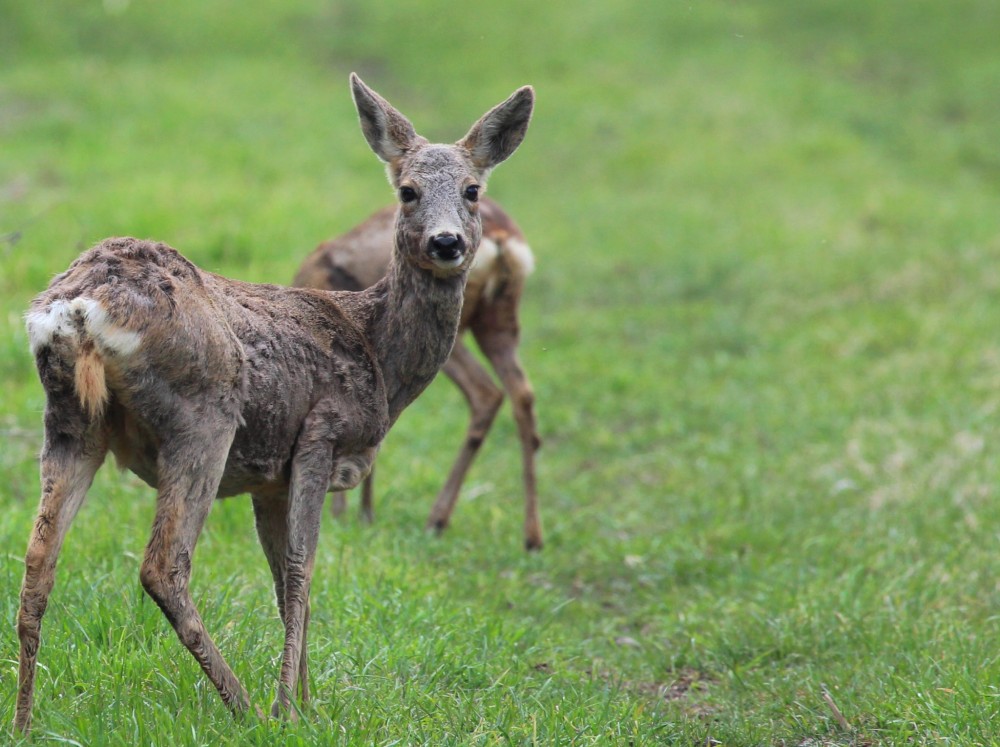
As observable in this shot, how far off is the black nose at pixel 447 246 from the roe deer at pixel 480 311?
8.29 feet

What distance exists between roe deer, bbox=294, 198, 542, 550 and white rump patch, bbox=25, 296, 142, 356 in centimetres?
340

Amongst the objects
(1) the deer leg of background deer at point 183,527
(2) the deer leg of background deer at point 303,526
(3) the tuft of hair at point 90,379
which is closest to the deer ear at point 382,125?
(2) the deer leg of background deer at point 303,526

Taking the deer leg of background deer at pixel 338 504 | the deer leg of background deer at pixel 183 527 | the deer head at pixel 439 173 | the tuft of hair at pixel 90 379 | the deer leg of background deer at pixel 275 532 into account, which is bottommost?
the deer leg of background deer at pixel 338 504

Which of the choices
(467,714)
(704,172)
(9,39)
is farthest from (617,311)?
(9,39)

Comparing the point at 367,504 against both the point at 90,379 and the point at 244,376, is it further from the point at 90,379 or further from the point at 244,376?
the point at 90,379

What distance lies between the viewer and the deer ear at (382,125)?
15.0 ft

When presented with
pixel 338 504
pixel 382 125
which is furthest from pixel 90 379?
pixel 338 504

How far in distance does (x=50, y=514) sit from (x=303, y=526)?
80cm

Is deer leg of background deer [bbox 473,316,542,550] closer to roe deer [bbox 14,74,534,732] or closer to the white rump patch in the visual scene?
roe deer [bbox 14,74,534,732]

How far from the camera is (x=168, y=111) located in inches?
637

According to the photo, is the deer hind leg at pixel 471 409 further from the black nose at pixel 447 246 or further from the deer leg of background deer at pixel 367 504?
the black nose at pixel 447 246

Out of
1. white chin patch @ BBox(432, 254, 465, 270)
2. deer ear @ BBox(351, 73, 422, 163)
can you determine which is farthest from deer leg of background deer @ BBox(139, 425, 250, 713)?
deer ear @ BBox(351, 73, 422, 163)

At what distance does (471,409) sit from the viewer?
23.9 ft

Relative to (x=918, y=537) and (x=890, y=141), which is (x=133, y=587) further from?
(x=890, y=141)
